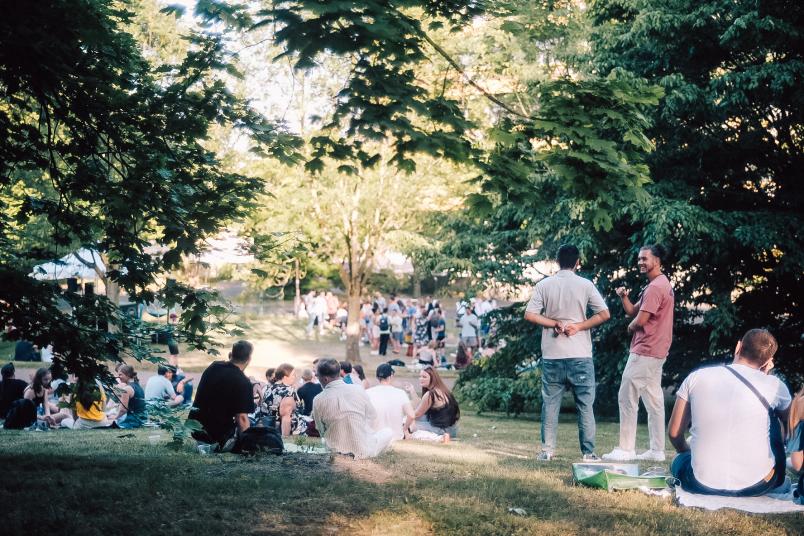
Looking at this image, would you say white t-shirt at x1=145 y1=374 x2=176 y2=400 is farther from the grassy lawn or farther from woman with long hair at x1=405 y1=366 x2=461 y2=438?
the grassy lawn

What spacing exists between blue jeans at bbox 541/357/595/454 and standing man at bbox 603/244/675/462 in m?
0.35

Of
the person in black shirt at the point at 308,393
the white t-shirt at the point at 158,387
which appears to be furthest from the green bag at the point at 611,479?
the white t-shirt at the point at 158,387

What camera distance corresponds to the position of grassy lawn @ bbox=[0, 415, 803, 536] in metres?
5.52

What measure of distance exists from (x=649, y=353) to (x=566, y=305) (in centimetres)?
97

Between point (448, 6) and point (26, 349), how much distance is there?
873 inches

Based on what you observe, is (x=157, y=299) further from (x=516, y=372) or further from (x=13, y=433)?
(x=516, y=372)

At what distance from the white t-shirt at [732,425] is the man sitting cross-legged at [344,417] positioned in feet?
11.4

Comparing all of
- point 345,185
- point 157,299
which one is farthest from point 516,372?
point 157,299

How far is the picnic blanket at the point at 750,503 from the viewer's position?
5.90 m

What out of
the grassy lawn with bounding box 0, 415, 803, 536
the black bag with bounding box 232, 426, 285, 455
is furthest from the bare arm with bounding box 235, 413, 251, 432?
the grassy lawn with bounding box 0, 415, 803, 536

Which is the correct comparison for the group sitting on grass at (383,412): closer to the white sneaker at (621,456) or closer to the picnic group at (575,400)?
the picnic group at (575,400)

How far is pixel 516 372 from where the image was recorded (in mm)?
19484

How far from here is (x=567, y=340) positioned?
27.3 feet

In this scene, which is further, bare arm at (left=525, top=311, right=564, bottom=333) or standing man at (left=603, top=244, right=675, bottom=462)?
standing man at (left=603, top=244, right=675, bottom=462)
